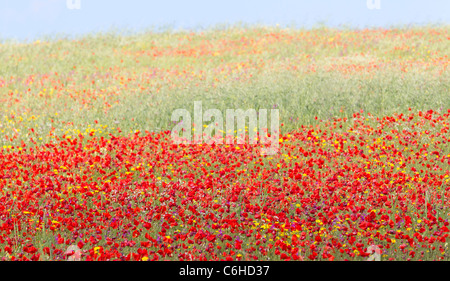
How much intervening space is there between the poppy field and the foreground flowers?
3cm

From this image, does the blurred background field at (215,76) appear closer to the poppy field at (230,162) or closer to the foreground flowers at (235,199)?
the poppy field at (230,162)

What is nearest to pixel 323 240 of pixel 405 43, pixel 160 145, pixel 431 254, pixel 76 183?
pixel 431 254

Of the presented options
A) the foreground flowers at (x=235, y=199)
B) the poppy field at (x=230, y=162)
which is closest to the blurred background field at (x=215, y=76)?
the poppy field at (x=230, y=162)

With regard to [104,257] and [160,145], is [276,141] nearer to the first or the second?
[160,145]

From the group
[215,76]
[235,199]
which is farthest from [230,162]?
[215,76]

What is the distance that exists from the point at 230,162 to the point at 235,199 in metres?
2.17

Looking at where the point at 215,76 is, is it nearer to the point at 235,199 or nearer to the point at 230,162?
the point at 230,162

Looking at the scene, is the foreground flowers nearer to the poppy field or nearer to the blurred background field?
the poppy field

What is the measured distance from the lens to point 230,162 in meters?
8.65

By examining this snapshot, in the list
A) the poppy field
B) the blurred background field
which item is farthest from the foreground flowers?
the blurred background field

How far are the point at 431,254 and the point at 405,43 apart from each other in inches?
677

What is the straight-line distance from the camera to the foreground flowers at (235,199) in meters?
5.58

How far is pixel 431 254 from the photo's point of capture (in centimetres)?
568

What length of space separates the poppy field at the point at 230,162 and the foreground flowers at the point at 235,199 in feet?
0.10
